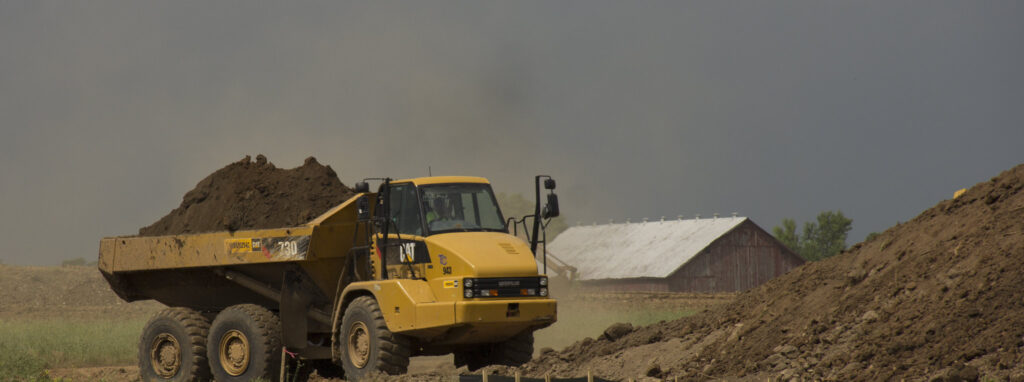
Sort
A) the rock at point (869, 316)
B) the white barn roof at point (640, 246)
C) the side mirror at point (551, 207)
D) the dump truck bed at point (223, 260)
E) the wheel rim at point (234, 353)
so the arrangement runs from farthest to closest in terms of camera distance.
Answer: the white barn roof at point (640, 246) → the wheel rim at point (234, 353) → the dump truck bed at point (223, 260) → the rock at point (869, 316) → the side mirror at point (551, 207)

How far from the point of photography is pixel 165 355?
18.5 meters

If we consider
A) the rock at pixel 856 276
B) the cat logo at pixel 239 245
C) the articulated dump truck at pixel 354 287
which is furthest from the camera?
the rock at pixel 856 276

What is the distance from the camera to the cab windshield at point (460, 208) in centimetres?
1564

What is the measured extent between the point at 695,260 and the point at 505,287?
2018 inches

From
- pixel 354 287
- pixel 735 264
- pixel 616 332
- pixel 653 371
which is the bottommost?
pixel 653 371

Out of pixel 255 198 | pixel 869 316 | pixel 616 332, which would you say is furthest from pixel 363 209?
pixel 869 316

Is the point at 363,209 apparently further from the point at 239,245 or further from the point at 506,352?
the point at 506,352

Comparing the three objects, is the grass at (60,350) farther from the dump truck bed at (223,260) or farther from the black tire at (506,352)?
the black tire at (506,352)

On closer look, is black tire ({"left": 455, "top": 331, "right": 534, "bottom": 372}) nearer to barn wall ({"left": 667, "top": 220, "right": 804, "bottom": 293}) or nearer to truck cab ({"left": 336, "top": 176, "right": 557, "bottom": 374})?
truck cab ({"left": 336, "top": 176, "right": 557, "bottom": 374})

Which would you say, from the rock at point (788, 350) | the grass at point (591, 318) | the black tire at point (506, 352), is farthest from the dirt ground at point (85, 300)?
the rock at point (788, 350)

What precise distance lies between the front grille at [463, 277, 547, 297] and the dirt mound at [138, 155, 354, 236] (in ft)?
12.3

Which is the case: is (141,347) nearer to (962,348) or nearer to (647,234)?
(962,348)

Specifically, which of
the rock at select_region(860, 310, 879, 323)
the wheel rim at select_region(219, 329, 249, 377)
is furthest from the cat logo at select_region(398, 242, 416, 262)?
the rock at select_region(860, 310, 879, 323)

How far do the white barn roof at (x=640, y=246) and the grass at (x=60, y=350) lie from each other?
39.2 m
